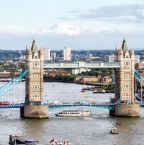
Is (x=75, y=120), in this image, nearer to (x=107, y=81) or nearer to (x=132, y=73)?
(x=132, y=73)

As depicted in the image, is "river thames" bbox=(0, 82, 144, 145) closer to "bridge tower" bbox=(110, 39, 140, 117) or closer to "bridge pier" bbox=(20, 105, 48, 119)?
"bridge pier" bbox=(20, 105, 48, 119)

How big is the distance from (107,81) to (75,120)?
6744cm

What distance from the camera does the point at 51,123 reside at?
64000 mm

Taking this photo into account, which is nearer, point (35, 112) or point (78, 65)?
point (35, 112)

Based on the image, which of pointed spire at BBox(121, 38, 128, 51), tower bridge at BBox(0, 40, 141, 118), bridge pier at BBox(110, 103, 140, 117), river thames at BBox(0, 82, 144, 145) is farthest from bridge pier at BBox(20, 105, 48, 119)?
pointed spire at BBox(121, 38, 128, 51)

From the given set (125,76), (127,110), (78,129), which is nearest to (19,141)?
(78,129)

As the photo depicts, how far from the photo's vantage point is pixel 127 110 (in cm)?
6875

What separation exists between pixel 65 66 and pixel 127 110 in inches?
255

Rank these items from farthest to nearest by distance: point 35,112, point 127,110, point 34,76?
point 34,76 < point 127,110 < point 35,112

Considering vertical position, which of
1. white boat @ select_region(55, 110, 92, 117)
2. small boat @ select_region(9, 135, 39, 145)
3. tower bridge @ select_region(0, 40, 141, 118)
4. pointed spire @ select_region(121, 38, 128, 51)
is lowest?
small boat @ select_region(9, 135, 39, 145)

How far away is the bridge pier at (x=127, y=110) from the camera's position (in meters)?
68.8

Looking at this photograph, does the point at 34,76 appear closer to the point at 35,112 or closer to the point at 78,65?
the point at 35,112

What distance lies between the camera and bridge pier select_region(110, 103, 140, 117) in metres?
68.8

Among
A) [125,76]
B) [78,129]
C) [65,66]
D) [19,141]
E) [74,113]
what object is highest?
[65,66]
